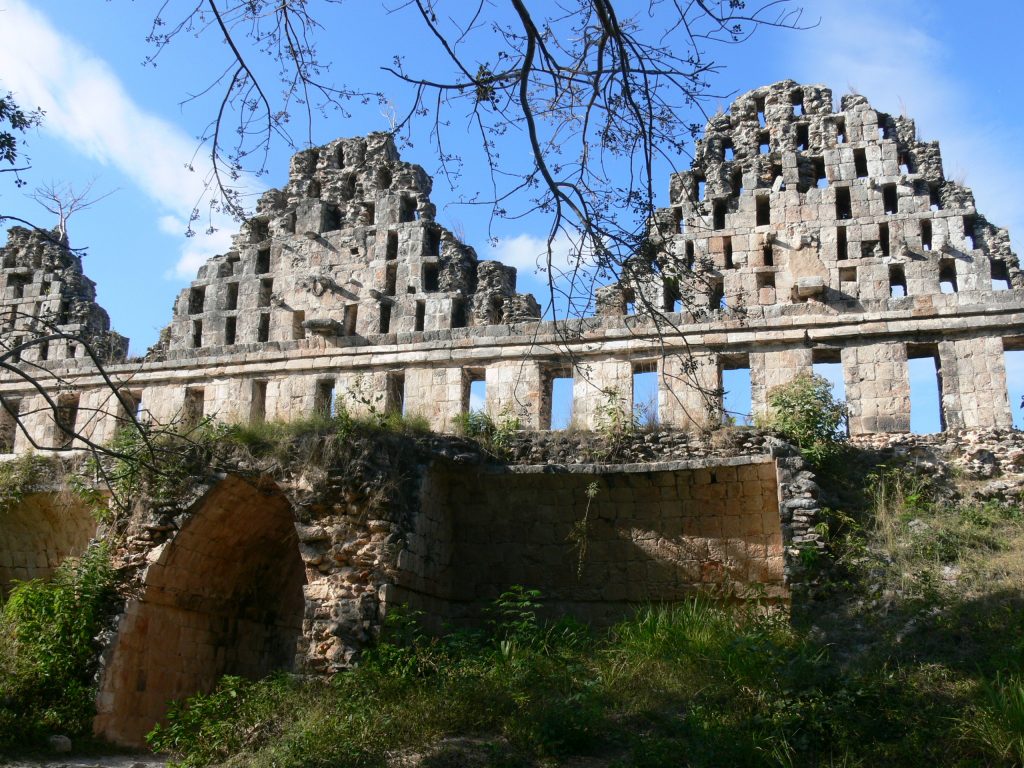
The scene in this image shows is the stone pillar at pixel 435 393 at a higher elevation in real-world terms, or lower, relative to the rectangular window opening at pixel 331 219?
lower

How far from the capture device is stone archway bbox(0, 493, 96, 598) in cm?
1530

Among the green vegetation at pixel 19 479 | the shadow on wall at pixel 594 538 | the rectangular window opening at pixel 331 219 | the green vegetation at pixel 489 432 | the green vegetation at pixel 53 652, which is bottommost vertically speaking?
the green vegetation at pixel 53 652

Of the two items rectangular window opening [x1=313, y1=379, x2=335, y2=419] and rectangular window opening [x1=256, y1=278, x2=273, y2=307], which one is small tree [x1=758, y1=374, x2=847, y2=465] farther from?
A: rectangular window opening [x1=256, y1=278, x2=273, y2=307]

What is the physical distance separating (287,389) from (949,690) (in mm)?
13238

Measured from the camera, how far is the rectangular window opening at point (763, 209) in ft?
61.8

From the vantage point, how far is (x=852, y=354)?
17109 millimetres

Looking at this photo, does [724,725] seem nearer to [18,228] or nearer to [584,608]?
[584,608]

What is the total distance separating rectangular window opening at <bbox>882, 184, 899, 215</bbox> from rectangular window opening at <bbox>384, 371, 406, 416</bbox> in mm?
8773

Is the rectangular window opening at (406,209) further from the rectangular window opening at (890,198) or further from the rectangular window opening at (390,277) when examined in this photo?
the rectangular window opening at (890,198)

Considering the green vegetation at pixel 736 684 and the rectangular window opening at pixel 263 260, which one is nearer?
the green vegetation at pixel 736 684

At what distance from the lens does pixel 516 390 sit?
17562 millimetres

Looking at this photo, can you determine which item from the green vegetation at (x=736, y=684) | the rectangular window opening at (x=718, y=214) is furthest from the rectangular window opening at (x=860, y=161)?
the green vegetation at (x=736, y=684)

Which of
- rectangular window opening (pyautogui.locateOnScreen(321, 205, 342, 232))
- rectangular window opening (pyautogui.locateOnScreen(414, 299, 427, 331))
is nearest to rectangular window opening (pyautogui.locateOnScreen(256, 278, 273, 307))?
rectangular window opening (pyautogui.locateOnScreen(321, 205, 342, 232))

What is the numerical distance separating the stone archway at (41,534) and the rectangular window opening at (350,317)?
6184 mm
